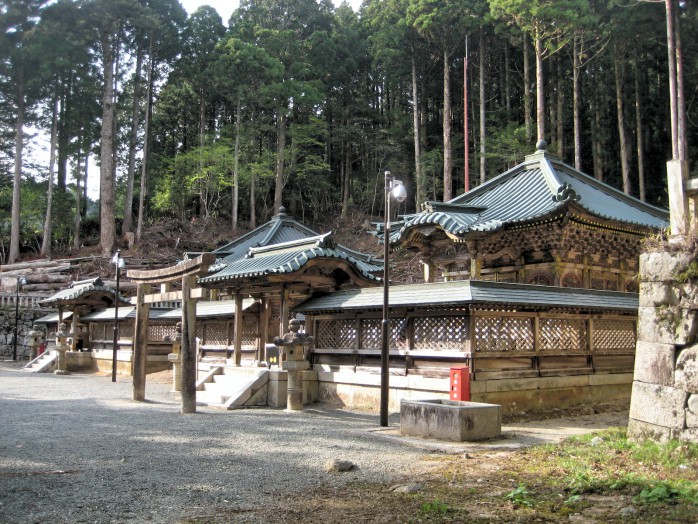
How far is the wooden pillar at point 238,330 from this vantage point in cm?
1686

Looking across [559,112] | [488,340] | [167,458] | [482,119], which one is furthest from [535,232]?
[482,119]

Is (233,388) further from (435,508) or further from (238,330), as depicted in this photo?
(435,508)

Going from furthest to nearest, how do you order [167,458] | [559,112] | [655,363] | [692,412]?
1. [559,112]
2. [167,458]
3. [655,363]
4. [692,412]

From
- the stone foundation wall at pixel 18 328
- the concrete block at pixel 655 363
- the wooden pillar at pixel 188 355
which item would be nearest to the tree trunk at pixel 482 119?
the wooden pillar at pixel 188 355

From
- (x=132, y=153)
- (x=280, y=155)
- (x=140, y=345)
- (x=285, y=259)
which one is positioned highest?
(x=280, y=155)

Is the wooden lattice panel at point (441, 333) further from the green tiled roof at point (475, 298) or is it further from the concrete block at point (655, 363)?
the concrete block at point (655, 363)

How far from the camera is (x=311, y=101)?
41656 millimetres

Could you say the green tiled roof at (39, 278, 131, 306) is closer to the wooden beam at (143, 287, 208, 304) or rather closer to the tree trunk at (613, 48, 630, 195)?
the wooden beam at (143, 287, 208, 304)

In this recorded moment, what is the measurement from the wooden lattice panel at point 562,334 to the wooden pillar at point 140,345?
31.5ft

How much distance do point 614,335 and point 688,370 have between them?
807 centimetres

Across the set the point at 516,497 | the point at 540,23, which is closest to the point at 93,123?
the point at 540,23

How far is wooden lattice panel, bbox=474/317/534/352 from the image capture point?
1191 cm

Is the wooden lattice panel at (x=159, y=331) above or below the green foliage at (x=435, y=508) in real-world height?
Answer: above

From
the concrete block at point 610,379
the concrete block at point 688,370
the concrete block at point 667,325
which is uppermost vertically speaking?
the concrete block at point 667,325
